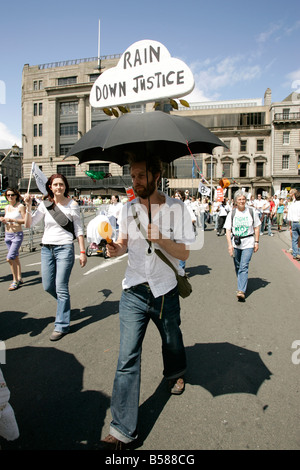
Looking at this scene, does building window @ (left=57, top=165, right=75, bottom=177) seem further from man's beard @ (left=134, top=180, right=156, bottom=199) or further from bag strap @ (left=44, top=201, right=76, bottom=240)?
man's beard @ (left=134, top=180, right=156, bottom=199)

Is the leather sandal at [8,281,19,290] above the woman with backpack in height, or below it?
below

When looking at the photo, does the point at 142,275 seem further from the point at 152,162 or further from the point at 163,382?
the point at 163,382

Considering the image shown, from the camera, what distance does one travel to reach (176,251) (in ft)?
7.37

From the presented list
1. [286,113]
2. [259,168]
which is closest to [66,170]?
[259,168]

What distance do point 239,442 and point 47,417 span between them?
146 centimetres

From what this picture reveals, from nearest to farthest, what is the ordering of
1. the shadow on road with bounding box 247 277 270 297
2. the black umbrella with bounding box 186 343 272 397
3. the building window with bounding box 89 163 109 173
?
the black umbrella with bounding box 186 343 272 397
the shadow on road with bounding box 247 277 270 297
the building window with bounding box 89 163 109 173

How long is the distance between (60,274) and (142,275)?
1968 millimetres

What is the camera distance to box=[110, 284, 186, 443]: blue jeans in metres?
2.11

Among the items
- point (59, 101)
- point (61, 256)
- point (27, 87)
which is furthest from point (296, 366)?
point (27, 87)

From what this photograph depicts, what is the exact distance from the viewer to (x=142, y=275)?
2.30 metres

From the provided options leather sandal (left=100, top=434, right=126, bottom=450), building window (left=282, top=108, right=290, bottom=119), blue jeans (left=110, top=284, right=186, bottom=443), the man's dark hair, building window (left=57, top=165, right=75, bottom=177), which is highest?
building window (left=282, top=108, right=290, bottom=119)

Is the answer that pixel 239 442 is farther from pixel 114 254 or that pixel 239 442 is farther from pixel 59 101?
pixel 59 101

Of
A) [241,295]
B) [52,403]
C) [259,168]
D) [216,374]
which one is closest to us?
[52,403]

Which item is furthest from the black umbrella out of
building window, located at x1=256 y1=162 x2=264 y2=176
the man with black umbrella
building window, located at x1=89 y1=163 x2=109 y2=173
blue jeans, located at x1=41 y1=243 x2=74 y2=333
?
building window, located at x1=256 y1=162 x2=264 y2=176
